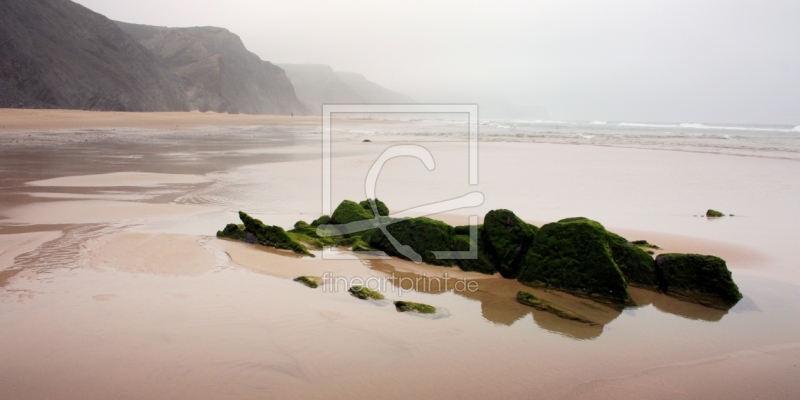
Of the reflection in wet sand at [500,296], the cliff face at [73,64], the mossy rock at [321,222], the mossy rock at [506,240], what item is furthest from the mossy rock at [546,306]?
the cliff face at [73,64]

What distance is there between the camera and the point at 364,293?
4.59 m

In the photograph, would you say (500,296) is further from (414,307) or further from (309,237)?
(309,237)

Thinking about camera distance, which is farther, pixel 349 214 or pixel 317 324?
pixel 349 214

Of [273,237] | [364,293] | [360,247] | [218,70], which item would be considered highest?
[218,70]

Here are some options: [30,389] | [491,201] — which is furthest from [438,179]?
[30,389]

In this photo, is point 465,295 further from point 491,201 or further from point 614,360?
point 491,201

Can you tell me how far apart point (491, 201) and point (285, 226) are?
169 inches

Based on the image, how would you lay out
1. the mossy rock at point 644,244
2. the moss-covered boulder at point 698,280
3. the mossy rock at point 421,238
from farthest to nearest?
the mossy rock at point 644,244 → the mossy rock at point 421,238 → the moss-covered boulder at point 698,280

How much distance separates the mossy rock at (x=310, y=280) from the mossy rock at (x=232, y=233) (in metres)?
1.73

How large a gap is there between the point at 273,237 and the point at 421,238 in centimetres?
188

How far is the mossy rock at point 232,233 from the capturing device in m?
6.33

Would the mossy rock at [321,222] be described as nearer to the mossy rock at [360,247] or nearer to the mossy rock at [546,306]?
the mossy rock at [360,247]

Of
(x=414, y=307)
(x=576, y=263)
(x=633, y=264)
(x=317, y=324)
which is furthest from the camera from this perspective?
(x=633, y=264)

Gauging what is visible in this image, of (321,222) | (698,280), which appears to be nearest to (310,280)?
(321,222)
